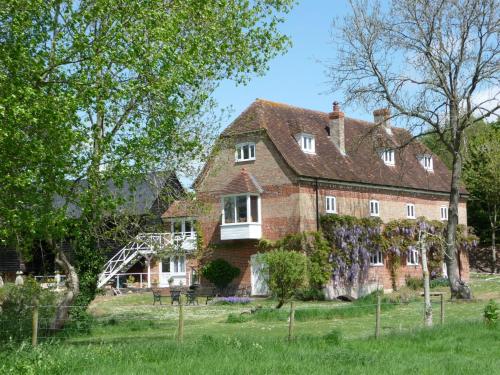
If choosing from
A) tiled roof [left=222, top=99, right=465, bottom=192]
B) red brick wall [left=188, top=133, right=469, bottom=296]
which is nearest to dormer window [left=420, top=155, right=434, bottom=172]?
tiled roof [left=222, top=99, right=465, bottom=192]

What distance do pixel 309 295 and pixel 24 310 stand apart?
62.0ft

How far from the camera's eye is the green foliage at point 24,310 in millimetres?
21031

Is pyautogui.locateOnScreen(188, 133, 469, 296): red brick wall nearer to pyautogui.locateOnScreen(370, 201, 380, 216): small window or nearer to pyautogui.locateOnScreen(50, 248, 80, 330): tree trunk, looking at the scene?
pyautogui.locateOnScreen(370, 201, 380, 216): small window

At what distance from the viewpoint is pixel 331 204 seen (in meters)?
42.6

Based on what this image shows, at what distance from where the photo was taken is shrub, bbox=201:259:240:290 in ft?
138

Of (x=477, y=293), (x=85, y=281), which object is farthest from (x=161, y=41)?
(x=477, y=293)

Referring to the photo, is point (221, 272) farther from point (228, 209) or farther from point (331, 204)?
point (331, 204)

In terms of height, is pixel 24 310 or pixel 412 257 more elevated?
pixel 412 257

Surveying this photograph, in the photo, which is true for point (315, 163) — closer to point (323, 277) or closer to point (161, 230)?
point (323, 277)

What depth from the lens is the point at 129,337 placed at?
23422 millimetres

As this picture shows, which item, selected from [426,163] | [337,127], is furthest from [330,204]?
[426,163]

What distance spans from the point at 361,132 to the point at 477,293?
14.3 metres

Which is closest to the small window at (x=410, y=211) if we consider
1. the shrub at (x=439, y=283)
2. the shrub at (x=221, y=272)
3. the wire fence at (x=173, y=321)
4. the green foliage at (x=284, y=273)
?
the shrub at (x=439, y=283)

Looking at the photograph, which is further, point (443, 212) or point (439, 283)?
point (443, 212)
